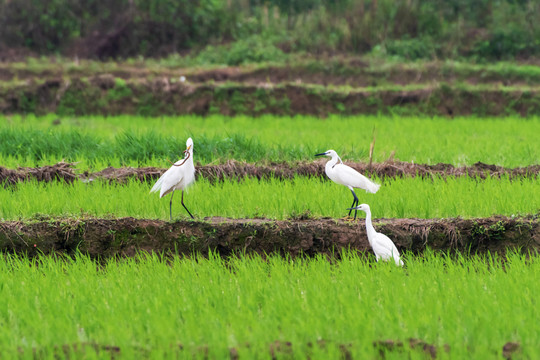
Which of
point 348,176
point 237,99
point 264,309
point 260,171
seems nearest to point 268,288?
point 264,309

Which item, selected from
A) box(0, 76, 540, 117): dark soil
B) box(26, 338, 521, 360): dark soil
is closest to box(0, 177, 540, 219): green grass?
box(26, 338, 521, 360): dark soil

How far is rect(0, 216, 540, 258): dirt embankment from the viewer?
5141mm

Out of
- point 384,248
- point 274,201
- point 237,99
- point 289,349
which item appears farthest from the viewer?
point 237,99

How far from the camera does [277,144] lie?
324 inches

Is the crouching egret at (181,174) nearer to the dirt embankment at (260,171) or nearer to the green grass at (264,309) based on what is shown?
the green grass at (264,309)

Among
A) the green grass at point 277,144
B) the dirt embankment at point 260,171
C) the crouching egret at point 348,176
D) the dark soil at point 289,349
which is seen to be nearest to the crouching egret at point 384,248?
the crouching egret at point 348,176

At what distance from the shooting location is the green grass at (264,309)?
3184 mm

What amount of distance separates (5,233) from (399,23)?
1454 centimetres

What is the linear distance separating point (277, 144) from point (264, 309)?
471 cm

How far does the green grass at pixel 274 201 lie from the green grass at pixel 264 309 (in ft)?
2.96

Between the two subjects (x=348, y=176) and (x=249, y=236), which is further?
(x=249, y=236)

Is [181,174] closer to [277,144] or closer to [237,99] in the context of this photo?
[277,144]

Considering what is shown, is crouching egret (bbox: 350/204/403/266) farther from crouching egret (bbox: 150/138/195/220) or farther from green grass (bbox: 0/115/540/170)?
green grass (bbox: 0/115/540/170)

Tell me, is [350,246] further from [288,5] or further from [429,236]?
[288,5]
